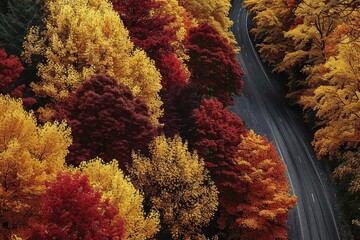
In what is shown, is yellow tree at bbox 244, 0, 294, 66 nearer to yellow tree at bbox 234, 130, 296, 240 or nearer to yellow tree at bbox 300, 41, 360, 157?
yellow tree at bbox 300, 41, 360, 157

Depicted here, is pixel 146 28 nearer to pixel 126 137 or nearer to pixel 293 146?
pixel 126 137

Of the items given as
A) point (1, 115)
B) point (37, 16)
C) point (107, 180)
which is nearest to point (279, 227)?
point (107, 180)

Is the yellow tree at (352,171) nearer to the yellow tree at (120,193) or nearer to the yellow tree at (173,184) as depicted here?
the yellow tree at (173,184)

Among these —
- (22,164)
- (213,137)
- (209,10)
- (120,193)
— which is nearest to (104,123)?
(120,193)

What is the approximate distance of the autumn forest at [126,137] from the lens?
65.6 feet

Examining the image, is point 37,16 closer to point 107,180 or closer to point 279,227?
point 107,180

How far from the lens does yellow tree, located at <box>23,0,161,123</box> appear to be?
2756 centimetres

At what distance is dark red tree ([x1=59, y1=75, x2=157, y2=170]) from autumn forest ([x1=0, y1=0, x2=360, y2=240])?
2.6 inches

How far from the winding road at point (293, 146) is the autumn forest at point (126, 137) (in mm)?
2600

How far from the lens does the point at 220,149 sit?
2995 centimetres

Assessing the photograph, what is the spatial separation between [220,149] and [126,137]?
24.1 ft

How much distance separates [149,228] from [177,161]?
16.4ft

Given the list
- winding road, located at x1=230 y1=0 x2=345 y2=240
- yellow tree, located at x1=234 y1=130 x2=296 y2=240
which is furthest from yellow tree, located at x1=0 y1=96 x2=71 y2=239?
winding road, located at x1=230 y1=0 x2=345 y2=240

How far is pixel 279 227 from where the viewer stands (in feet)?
98.2
